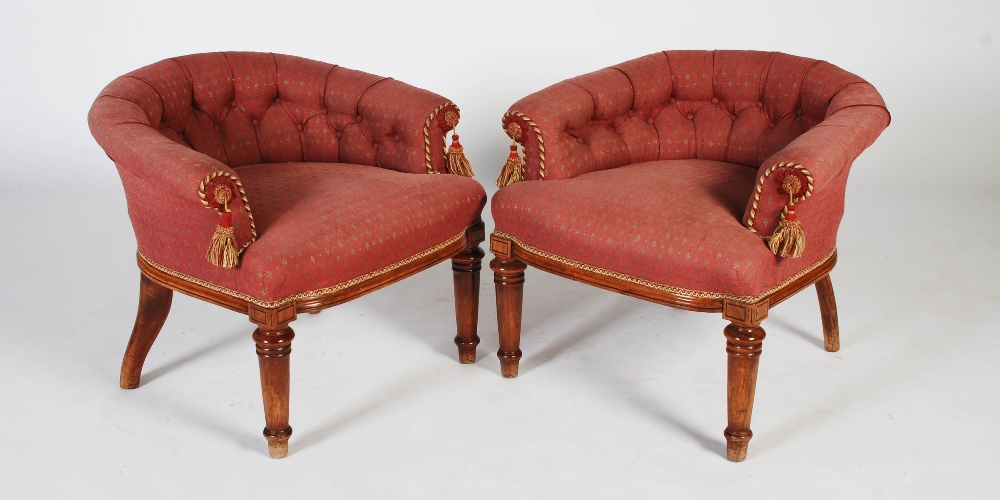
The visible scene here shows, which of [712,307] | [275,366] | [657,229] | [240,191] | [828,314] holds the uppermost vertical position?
[240,191]

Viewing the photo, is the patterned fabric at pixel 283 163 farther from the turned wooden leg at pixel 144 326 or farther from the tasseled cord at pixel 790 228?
the tasseled cord at pixel 790 228

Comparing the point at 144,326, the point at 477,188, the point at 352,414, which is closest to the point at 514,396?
the point at 352,414

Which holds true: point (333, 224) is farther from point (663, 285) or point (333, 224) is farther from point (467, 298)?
point (663, 285)

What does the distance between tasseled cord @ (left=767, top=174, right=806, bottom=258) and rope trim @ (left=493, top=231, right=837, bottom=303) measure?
0.12m

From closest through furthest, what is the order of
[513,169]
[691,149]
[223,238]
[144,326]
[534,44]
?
[223,238] → [144,326] → [513,169] → [691,149] → [534,44]

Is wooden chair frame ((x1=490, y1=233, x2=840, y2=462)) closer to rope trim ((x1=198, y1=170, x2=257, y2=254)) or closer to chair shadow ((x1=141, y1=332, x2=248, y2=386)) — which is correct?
rope trim ((x1=198, y1=170, x2=257, y2=254))

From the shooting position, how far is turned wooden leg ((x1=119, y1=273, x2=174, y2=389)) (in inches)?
121

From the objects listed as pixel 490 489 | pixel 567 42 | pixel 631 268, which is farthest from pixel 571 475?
pixel 567 42

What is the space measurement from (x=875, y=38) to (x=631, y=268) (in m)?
2.71

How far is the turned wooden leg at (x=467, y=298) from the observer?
3.21 meters

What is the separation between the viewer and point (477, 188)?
3.14 m

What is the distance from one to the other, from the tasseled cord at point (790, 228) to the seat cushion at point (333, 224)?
0.86 m

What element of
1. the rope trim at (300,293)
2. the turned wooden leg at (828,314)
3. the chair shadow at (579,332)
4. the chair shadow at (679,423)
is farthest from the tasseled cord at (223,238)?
the turned wooden leg at (828,314)

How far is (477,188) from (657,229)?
59cm
